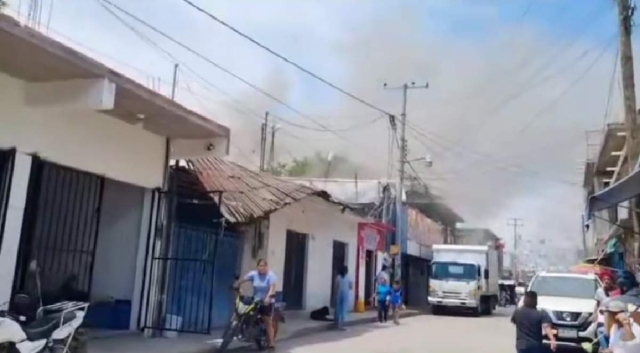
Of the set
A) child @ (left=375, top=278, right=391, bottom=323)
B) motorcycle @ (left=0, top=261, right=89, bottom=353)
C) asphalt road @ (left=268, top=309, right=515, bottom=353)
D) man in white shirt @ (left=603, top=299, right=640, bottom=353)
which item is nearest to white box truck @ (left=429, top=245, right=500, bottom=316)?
child @ (left=375, top=278, right=391, bottom=323)

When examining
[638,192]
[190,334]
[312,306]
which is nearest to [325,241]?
[312,306]

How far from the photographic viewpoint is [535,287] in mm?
15609

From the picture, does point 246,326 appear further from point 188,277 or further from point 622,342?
point 622,342

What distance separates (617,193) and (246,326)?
255 inches

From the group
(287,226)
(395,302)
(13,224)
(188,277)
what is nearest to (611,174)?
(395,302)

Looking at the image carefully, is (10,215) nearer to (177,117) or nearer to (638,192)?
(177,117)

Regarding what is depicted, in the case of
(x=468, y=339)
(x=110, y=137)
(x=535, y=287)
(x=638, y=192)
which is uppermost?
(x=110, y=137)

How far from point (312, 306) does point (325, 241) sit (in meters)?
2.32

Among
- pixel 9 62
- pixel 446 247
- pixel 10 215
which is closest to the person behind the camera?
pixel 9 62

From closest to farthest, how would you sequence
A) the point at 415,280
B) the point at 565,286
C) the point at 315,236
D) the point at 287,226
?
the point at 565,286
the point at 287,226
the point at 315,236
the point at 415,280

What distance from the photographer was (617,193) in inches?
406

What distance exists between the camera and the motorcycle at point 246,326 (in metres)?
11.1

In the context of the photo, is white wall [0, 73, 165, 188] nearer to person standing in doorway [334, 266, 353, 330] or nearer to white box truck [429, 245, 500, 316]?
person standing in doorway [334, 266, 353, 330]

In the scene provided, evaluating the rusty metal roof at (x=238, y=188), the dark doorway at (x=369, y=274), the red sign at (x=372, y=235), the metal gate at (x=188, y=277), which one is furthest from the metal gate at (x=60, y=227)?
the dark doorway at (x=369, y=274)
